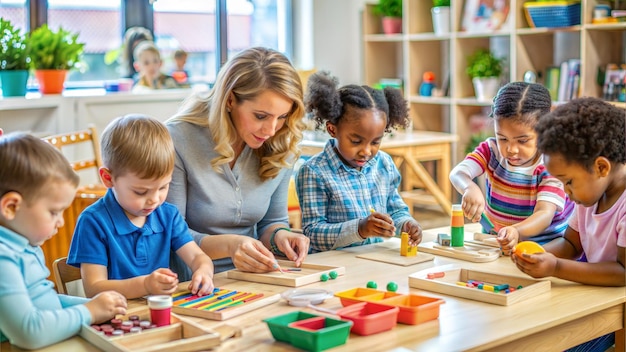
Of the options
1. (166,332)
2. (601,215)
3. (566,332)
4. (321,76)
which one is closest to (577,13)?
(321,76)

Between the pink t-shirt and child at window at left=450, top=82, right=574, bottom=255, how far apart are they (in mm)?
172

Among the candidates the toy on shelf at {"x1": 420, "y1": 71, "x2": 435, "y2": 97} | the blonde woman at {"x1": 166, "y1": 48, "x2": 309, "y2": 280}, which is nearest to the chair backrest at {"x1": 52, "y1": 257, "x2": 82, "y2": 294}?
the blonde woman at {"x1": 166, "y1": 48, "x2": 309, "y2": 280}

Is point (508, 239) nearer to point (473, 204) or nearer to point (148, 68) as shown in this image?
point (473, 204)

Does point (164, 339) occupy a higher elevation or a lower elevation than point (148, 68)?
lower

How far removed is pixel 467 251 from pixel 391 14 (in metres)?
4.23

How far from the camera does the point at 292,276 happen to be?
6.00 feet

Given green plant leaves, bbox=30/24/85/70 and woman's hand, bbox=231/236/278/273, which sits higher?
green plant leaves, bbox=30/24/85/70

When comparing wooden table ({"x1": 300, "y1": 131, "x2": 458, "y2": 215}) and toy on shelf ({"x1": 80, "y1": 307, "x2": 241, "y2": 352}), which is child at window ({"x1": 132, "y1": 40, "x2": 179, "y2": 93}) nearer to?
wooden table ({"x1": 300, "y1": 131, "x2": 458, "y2": 215})

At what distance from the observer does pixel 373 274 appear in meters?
1.92

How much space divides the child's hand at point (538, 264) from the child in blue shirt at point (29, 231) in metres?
0.95

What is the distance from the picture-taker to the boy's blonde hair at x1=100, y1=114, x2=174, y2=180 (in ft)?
5.66

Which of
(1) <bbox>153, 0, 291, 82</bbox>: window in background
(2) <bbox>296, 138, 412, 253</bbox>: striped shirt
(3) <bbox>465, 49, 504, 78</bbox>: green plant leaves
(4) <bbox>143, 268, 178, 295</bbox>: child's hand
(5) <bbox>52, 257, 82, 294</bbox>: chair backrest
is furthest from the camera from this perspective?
(1) <bbox>153, 0, 291, 82</bbox>: window in background

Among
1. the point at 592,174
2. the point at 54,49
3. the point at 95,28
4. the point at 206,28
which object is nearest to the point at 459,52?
the point at 206,28

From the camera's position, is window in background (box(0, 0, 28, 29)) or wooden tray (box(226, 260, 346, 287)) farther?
window in background (box(0, 0, 28, 29))
